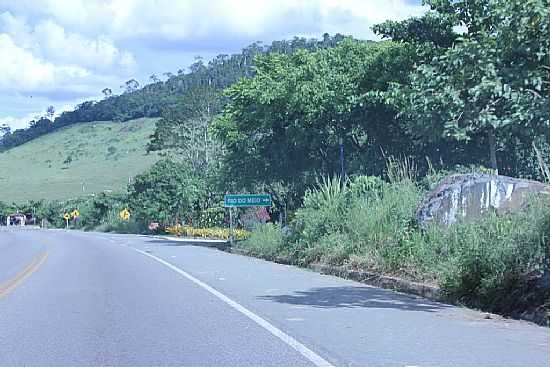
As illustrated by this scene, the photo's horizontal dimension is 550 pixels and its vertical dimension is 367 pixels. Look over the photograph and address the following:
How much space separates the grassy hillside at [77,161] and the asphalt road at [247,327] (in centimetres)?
10797

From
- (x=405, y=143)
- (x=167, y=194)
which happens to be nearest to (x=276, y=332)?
(x=405, y=143)

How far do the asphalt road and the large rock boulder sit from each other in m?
2.33

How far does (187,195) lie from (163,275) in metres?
43.8

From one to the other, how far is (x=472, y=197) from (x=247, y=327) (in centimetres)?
744

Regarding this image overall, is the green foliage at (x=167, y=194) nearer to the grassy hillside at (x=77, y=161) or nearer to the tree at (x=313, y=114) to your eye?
the tree at (x=313, y=114)

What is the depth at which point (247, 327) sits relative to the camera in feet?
39.5

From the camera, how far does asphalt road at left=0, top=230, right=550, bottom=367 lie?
9.70 meters

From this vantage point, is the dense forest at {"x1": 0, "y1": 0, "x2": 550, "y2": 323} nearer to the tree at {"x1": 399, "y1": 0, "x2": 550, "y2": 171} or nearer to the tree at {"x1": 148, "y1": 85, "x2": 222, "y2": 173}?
the tree at {"x1": 399, "y1": 0, "x2": 550, "y2": 171}

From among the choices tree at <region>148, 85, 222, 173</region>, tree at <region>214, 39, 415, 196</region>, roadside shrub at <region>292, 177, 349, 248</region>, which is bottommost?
roadside shrub at <region>292, 177, 349, 248</region>

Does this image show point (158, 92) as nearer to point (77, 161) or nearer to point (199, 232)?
point (77, 161)

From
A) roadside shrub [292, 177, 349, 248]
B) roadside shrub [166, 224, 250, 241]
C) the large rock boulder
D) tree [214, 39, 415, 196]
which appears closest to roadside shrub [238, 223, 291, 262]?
roadside shrub [292, 177, 349, 248]

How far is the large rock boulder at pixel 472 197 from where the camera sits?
A: 17016mm

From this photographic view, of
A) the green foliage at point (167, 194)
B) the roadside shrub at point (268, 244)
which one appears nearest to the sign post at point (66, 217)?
the green foliage at point (167, 194)

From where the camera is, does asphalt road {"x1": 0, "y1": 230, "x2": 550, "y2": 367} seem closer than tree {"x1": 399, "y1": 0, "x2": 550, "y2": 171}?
Yes
